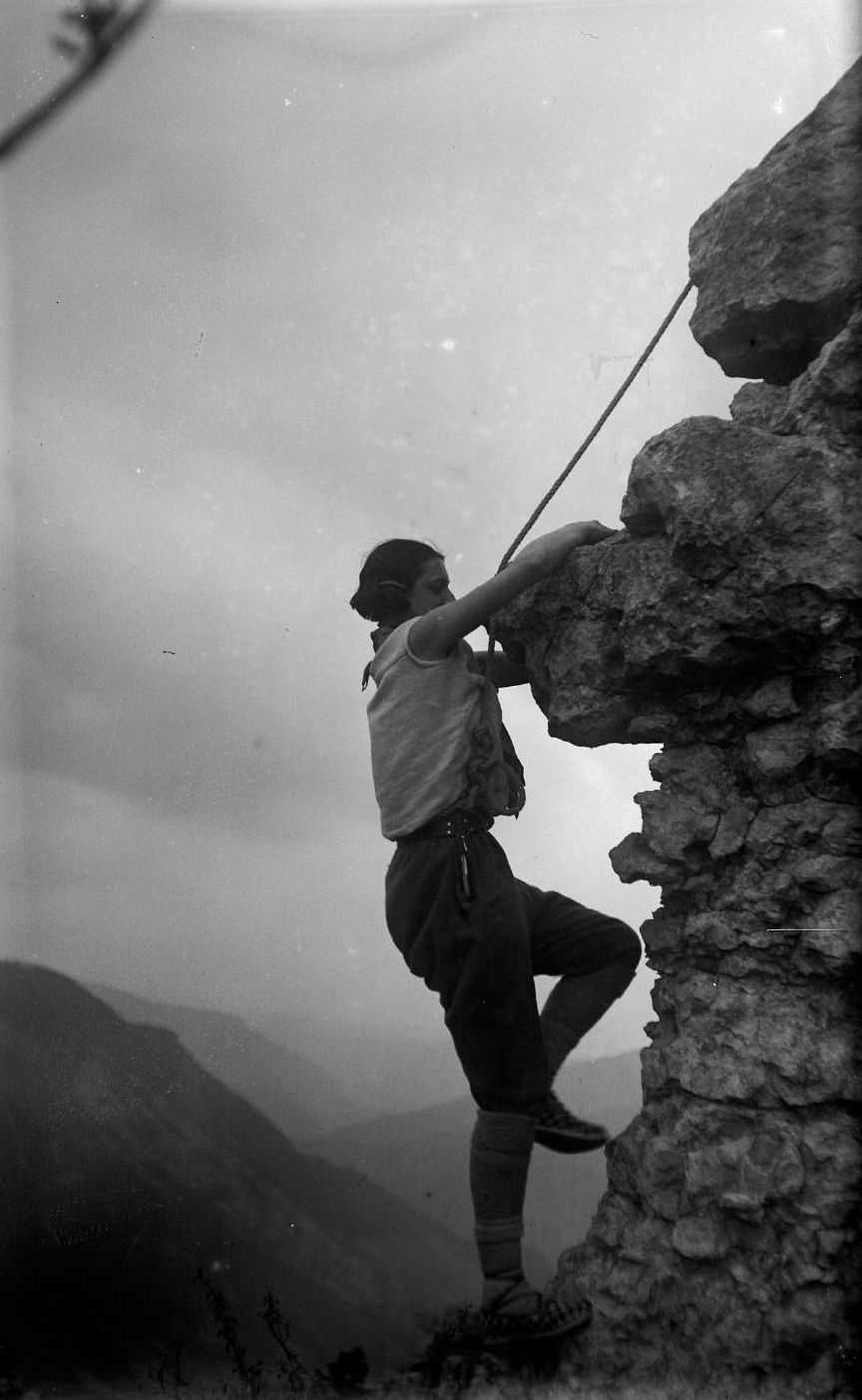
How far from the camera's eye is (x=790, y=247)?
2.86 meters

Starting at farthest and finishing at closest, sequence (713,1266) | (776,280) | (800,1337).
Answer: (776,280) < (713,1266) < (800,1337)

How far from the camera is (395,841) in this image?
10.00ft

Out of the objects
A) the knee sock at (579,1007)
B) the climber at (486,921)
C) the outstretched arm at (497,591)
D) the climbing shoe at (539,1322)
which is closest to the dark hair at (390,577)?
the climber at (486,921)

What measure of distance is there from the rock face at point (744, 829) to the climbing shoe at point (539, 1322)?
0.05 m

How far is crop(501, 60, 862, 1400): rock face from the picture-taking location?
232 cm

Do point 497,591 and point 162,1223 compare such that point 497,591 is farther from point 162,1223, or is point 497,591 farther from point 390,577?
point 162,1223

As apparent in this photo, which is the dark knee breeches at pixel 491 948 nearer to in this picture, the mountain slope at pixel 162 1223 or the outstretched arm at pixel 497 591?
the outstretched arm at pixel 497 591

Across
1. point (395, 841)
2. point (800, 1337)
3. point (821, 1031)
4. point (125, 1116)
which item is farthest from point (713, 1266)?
point (125, 1116)

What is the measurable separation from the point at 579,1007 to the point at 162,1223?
251cm


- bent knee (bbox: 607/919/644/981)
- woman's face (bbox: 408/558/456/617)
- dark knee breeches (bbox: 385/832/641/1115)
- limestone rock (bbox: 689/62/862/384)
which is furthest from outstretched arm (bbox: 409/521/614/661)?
bent knee (bbox: 607/919/644/981)

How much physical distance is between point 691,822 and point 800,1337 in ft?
4.13

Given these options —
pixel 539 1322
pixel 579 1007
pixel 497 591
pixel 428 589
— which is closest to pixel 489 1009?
pixel 579 1007

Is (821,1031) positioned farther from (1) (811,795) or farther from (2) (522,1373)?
(2) (522,1373)

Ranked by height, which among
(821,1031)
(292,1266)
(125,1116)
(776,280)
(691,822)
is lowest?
(292,1266)
